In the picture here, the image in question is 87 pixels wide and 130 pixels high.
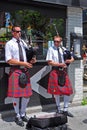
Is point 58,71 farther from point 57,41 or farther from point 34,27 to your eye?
point 34,27

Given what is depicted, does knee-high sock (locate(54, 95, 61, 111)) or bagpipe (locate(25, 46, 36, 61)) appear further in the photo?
knee-high sock (locate(54, 95, 61, 111))

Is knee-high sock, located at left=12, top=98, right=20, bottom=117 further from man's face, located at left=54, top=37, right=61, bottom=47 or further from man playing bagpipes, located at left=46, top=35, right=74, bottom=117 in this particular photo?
man's face, located at left=54, top=37, right=61, bottom=47

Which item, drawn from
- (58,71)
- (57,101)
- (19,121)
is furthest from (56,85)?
(19,121)

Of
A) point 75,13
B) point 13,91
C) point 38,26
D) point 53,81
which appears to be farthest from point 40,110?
point 75,13

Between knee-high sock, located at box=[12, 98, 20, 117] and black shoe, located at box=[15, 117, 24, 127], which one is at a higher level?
knee-high sock, located at box=[12, 98, 20, 117]

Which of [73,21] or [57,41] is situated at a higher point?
[73,21]

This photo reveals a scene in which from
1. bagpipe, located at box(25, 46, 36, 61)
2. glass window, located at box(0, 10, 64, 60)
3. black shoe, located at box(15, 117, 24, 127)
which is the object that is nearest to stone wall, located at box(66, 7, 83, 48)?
glass window, located at box(0, 10, 64, 60)

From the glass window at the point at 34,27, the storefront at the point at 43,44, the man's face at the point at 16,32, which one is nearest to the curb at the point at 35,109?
the storefront at the point at 43,44

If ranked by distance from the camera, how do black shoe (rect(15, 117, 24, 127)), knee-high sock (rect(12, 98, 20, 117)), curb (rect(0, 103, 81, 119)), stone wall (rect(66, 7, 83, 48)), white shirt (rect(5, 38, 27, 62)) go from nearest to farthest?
1. white shirt (rect(5, 38, 27, 62))
2. black shoe (rect(15, 117, 24, 127))
3. knee-high sock (rect(12, 98, 20, 117))
4. curb (rect(0, 103, 81, 119))
5. stone wall (rect(66, 7, 83, 48))

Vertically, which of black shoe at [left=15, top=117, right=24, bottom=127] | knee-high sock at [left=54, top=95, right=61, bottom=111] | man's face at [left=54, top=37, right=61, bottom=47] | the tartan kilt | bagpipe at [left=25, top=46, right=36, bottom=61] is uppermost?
man's face at [left=54, top=37, right=61, bottom=47]

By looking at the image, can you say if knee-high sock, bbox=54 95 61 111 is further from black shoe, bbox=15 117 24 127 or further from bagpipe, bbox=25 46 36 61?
bagpipe, bbox=25 46 36 61

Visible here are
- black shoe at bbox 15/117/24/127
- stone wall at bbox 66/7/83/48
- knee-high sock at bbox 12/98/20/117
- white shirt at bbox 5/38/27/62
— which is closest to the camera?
white shirt at bbox 5/38/27/62

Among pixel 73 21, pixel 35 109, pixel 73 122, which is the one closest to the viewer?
pixel 73 122

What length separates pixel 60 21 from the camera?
27.1 feet
